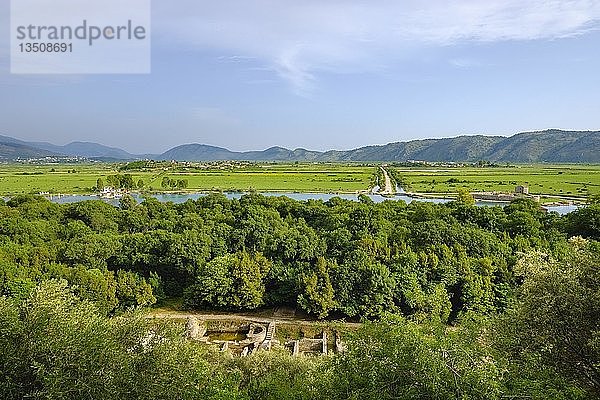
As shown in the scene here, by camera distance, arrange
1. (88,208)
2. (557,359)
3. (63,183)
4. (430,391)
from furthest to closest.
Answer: (63,183), (88,208), (557,359), (430,391)

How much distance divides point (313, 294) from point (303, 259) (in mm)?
4805

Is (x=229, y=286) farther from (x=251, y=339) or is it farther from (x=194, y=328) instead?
(x=251, y=339)

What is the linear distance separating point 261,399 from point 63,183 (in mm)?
107243

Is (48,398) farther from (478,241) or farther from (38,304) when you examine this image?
(478,241)

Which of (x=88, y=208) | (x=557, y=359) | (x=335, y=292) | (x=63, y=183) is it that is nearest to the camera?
(x=557, y=359)

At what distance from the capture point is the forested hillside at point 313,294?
11234 millimetres

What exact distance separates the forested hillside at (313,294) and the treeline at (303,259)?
0.12 m

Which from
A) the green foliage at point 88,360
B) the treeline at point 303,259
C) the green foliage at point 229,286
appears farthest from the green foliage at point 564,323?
the green foliage at point 229,286

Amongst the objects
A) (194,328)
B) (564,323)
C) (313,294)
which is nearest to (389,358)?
(564,323)

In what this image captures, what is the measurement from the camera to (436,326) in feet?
43.1

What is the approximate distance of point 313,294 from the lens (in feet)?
89.7

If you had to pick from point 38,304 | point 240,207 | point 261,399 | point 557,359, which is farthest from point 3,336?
point 240,207

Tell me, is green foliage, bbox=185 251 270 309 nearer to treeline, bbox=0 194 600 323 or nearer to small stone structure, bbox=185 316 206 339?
treeline, bbox=0 194 600 323

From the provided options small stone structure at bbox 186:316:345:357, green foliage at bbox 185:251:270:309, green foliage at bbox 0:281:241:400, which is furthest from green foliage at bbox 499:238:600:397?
green foliage at bbox 185:251:270:309
